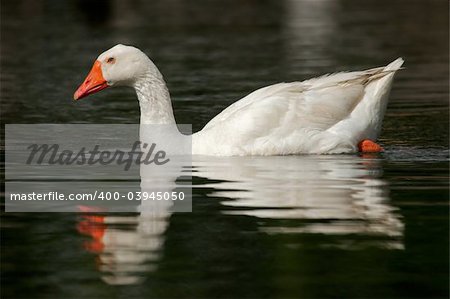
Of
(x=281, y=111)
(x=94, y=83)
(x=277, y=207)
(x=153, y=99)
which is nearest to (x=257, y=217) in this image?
(x=277, y=207)

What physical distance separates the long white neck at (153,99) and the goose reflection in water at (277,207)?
900 mm

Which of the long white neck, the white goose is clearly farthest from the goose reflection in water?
the long white neck

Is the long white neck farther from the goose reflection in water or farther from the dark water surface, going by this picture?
the dark water surface

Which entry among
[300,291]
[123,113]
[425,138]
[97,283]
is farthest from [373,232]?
[123,113]

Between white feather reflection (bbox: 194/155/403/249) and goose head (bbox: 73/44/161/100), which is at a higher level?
goose head (bbox: 73/44/161/100)

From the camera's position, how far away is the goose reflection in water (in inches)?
410

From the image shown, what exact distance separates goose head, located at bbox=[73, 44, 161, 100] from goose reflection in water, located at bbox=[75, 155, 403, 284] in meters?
1.45

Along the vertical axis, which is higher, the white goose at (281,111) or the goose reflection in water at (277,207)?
the white goose at (281,111)

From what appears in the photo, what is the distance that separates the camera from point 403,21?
35.5 metres

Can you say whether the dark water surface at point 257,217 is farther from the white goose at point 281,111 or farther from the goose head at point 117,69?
the goose head at point 117,69

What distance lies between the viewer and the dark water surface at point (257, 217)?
944 cm

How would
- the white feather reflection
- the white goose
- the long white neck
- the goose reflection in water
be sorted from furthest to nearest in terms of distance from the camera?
the long white neck
the white goose
the white feather reflection
the goose reflection in water

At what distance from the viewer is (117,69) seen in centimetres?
1552

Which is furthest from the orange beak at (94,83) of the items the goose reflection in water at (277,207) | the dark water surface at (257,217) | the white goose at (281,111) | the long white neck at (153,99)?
the dark water surface at (257,217)
